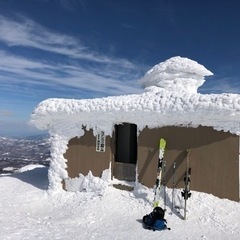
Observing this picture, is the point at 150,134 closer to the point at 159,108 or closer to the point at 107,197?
the point at 159,108

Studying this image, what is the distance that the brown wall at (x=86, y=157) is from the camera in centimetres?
1415

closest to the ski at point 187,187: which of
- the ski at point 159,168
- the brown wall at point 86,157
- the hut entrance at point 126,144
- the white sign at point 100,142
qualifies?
the ski at point 159,168

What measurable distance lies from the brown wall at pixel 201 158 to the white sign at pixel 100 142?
7.00 ft

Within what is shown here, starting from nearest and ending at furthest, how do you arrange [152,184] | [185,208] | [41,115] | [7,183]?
[185,208], [152,184], [41,115], [7,183]

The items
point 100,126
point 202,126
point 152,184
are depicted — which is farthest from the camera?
point 100,126

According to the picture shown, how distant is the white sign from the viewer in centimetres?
1424

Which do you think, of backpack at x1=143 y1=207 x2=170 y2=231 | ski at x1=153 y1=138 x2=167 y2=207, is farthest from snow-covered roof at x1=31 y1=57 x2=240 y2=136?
backpack at x1=143 y1=207 x2=170 y2=231

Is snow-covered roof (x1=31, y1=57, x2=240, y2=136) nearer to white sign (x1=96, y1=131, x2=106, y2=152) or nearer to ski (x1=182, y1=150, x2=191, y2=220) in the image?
white sign (x1=96, y1=131, x2=106, y2=152)

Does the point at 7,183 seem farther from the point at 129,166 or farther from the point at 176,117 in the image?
the point at 176,117

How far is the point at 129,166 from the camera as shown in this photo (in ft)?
48.0

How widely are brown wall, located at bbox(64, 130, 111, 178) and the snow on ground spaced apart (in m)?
1.05

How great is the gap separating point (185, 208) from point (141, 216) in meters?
1.74

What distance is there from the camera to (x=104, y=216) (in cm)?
1184

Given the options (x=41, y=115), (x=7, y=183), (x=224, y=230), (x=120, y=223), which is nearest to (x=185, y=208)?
(x=224, y=230)
